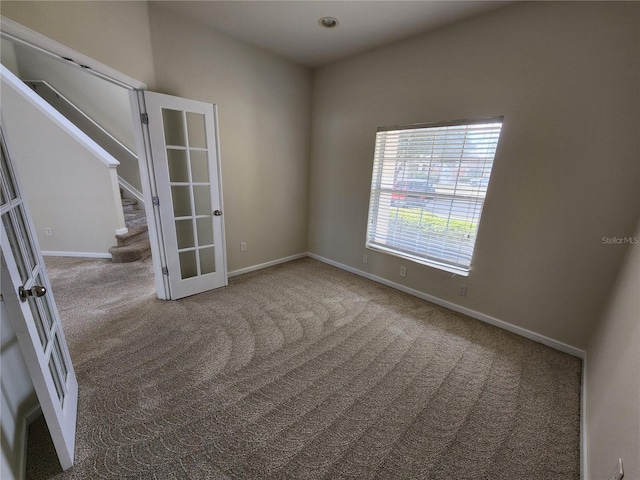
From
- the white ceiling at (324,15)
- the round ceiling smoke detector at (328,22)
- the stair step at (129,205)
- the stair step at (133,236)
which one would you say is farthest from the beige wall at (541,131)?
the stair step at (129,205)

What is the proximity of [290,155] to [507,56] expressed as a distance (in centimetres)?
249

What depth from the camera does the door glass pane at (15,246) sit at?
1085 millimetres

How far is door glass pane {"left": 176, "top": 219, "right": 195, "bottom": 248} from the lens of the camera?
2770mm

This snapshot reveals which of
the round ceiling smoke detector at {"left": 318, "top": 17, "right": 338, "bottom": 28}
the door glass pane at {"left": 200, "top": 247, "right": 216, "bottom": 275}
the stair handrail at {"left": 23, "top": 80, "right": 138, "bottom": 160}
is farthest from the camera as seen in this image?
the stair handrail at {"left": 23, "top": 80, "right": 138, "bottom": 160}

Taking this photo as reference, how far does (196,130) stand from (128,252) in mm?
2185

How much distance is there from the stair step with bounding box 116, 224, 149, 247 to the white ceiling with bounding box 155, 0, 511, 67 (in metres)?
2.96

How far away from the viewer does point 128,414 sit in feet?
4.83

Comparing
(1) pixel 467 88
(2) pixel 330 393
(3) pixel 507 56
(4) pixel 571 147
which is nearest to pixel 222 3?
(1) pixel 467 88

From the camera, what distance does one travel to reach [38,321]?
1.21 m

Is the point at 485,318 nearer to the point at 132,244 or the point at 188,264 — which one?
the point at 188,264

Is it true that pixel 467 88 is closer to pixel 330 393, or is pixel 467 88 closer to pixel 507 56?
pixel 507 56

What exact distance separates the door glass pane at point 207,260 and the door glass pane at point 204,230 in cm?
8

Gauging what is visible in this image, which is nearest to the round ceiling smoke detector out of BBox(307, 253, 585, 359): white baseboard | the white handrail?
BBox(307, 253, 585, 359): white baseboard

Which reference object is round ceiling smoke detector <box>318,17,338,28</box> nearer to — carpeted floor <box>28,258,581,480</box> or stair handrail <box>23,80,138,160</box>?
carpeted floor <box>28,258,581,480</box>
